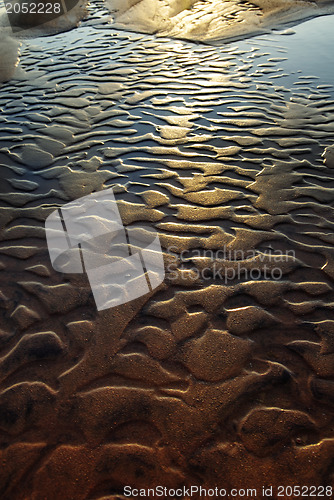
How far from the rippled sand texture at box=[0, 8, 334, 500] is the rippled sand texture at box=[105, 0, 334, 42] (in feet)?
17.8

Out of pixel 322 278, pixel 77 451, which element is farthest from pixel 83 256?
pixel 322 278

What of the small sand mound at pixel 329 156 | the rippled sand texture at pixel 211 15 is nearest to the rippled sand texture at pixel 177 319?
the small sand mound at pixel 329 156

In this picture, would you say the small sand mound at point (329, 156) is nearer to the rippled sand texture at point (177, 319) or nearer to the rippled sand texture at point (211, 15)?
the rippled sand texture at point (177, 319)

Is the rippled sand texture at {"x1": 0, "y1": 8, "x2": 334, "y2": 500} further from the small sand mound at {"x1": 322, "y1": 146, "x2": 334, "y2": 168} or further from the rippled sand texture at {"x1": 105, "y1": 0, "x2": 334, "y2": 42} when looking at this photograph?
the rippled sand texture at {"x1": 105, "y1": 0, "x2": 334, "y2": 42}

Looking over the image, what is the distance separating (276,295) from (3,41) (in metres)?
12.6

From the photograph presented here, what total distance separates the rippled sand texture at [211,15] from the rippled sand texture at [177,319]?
5425 mm

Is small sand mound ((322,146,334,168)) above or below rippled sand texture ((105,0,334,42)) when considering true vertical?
below

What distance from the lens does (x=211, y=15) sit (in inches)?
484

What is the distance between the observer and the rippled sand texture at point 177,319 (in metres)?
2.58

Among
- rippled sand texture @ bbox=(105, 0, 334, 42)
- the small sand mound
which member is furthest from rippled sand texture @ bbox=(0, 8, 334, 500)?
rippled sand texture @ bbox=(105, 0, 334, 42)

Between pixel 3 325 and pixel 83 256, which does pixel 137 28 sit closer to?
pixel 83 256

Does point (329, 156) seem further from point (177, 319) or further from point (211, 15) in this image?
point (211, 15)

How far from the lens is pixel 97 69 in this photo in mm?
9109

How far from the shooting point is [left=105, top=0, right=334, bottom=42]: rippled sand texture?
11130 mm
